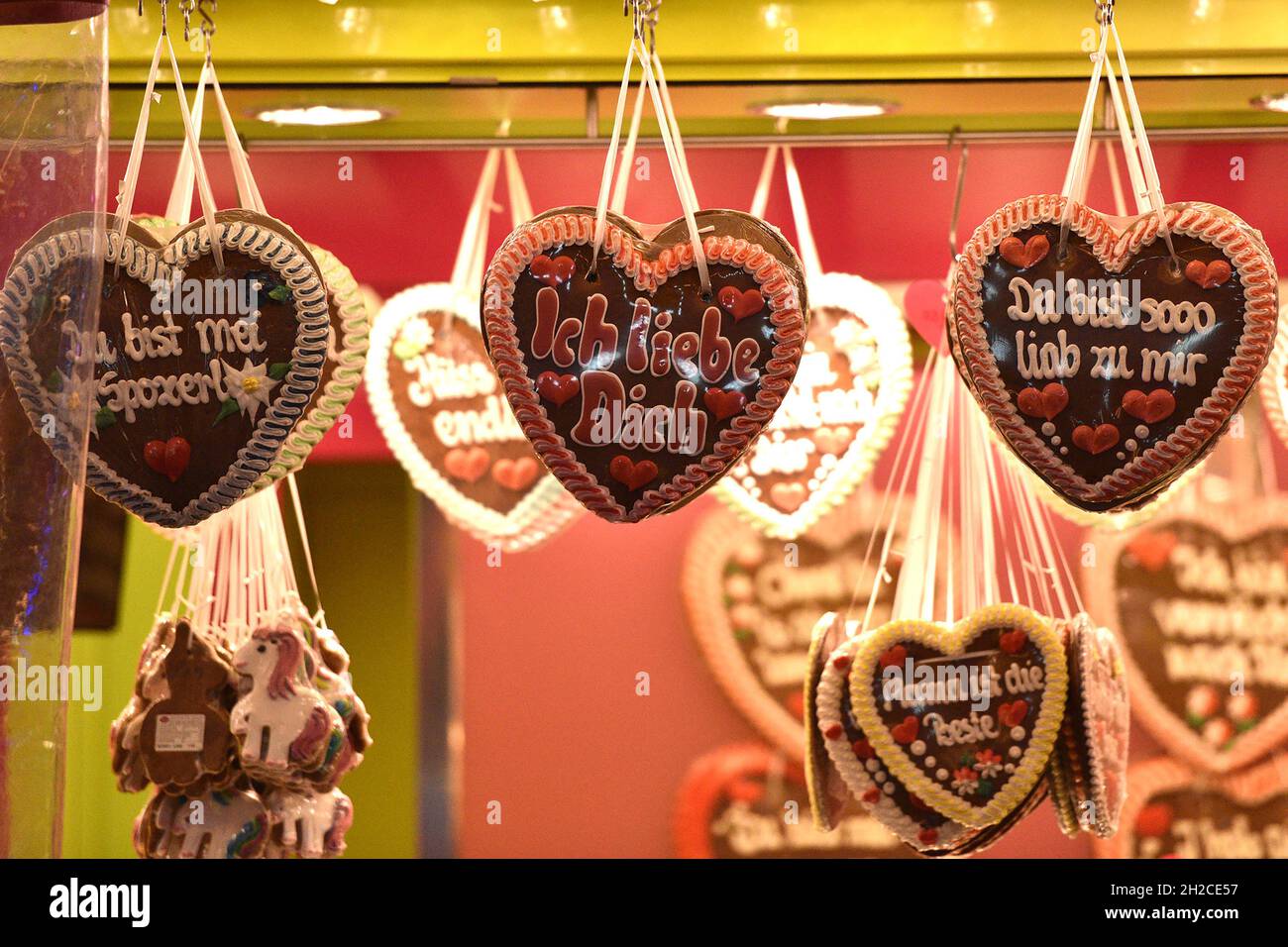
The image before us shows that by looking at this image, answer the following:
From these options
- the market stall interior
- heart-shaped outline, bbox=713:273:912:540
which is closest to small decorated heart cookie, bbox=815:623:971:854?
the market stall interior

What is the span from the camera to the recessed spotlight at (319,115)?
2.90 meters

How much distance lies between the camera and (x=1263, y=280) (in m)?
1.84

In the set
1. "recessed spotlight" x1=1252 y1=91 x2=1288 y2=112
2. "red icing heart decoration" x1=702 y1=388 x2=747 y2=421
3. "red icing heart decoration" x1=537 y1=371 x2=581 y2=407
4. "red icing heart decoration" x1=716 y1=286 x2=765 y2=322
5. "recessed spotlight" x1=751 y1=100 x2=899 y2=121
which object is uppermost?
"recessed spotlight" x1=751 y1=100 x2=899 y2=121

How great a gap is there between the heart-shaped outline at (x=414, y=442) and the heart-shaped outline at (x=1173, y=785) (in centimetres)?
140

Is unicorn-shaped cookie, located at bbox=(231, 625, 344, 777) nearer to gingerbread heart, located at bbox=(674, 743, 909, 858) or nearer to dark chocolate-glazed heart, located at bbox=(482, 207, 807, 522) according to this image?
dark chocolate-glazed heart, located at bbox=(482, 207, 807, 522)

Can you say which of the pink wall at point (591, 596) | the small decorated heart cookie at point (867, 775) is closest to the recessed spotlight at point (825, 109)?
the pink wall at point (591, 596)

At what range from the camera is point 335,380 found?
207 centimetres

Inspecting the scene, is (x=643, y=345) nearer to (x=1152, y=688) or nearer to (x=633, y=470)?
(x=633, y=470)

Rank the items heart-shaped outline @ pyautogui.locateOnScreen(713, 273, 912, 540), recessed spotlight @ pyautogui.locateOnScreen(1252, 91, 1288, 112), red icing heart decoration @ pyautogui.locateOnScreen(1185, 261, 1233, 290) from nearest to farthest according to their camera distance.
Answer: red icing heart decoration @ pyautogui.locateOnScreen(1185, 261, 1233, 290), recessed spotlight @ pyautogui.locateOnScreen(1252, 91, 1288, 112), heart-shaped outline @ pyautogui.locateOnScreen(713, 273, 912, 540)

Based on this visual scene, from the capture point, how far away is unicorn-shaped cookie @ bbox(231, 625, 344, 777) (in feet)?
8.34

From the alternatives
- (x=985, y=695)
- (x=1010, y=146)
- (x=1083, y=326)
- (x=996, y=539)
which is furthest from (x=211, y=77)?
(x=996, y=539)

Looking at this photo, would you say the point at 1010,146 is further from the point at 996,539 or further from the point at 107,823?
the point at 107,823

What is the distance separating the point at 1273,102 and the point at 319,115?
1.74 meters

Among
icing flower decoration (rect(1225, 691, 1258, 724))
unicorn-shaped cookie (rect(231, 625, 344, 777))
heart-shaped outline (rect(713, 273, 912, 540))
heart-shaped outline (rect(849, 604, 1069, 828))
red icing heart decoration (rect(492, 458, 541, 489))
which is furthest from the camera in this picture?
icing flower decoration (rect(1225, 691, 1258, 724))
